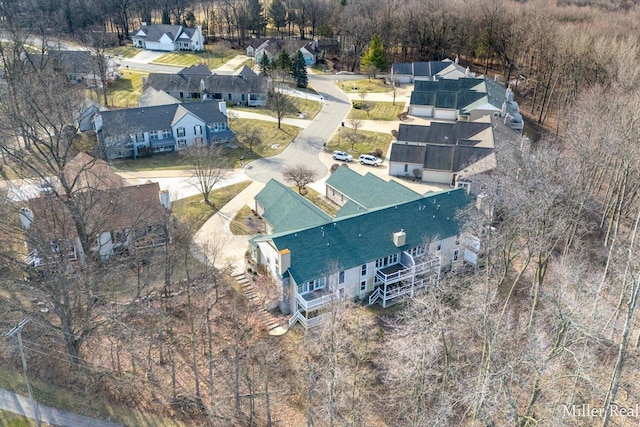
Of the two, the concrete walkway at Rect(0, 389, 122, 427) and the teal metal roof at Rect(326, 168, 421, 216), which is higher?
the teal metal roof at Rect(326, 168, 421, 216)

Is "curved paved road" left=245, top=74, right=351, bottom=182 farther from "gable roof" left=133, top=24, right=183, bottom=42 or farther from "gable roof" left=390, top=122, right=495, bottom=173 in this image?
"gable roof" left=133, top=24, right=183, bottom=42

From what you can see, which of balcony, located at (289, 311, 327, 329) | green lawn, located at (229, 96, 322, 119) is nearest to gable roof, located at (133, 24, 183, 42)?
green lawn, located at (229, 96, 322, 119)

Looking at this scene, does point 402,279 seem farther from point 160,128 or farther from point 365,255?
point 160,128

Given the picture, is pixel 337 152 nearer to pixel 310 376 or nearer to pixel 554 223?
pixel 554 223

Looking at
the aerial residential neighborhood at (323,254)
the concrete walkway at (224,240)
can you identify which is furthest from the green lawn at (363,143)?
the concrete walkway at (224,240)

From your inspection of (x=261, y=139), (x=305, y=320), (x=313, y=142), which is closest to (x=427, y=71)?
(x=313, y=142)

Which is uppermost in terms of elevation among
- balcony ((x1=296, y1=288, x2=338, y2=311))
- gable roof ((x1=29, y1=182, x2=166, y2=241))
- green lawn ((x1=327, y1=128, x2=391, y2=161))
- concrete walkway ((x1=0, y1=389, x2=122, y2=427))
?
gable roof ((x1=29, y1=182, x2=166, y2=241))
